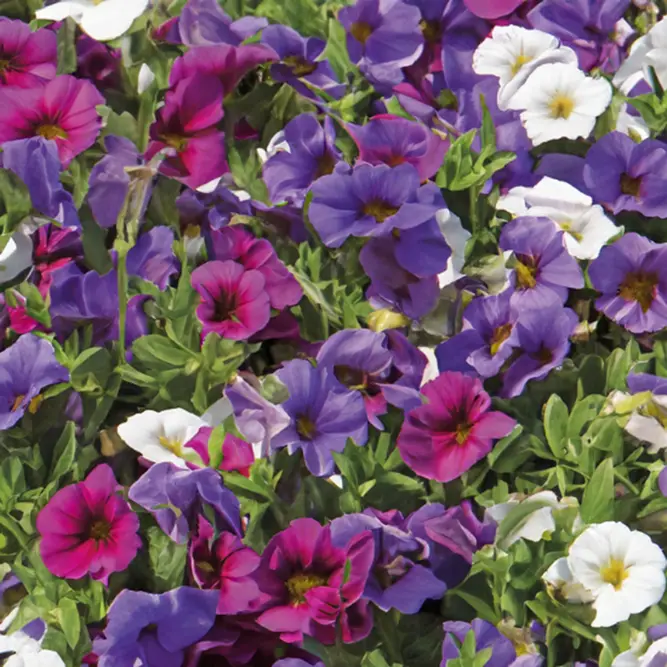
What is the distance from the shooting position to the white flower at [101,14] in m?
1.00

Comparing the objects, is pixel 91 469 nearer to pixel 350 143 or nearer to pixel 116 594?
pixel 116 594

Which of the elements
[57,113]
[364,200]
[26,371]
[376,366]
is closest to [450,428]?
[376,366]

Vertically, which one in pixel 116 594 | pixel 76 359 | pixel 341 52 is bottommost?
pixel 116 594

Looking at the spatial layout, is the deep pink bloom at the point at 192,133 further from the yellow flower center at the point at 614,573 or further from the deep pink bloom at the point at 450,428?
the yellow flower center at the point at 614,573

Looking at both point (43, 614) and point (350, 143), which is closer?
point (43, 614)

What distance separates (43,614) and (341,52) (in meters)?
0.55

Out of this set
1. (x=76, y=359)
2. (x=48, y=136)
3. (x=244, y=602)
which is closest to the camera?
(x=244, y=602)

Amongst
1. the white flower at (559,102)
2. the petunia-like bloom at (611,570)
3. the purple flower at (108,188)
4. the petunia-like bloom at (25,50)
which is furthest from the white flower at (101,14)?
the petunia-like bloom at (611,570)

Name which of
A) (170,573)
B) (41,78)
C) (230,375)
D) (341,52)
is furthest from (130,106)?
(170,573)

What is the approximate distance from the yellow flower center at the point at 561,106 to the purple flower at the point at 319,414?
0.32m

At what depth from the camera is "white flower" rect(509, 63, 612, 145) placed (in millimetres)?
970

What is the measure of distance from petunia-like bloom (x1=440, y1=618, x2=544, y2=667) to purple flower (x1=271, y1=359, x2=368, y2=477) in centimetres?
15

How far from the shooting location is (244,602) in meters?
0.76

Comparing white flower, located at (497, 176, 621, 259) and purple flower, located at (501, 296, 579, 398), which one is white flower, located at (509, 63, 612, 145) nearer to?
white flower, located at (497, 176, 621, 259)
